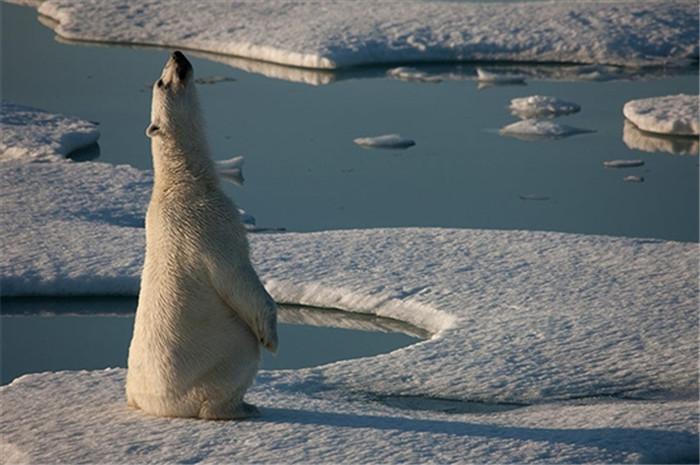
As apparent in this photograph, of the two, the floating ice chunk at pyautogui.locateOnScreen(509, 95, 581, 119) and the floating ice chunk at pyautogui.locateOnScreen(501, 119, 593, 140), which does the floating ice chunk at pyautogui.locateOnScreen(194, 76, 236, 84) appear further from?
the floating ice chunk at pyautogui.locateOnScreen(501, 119, 593, 140)

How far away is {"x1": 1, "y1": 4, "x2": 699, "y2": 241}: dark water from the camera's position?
7.91 meters

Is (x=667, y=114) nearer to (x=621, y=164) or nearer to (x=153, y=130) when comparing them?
(x=621, y=164)

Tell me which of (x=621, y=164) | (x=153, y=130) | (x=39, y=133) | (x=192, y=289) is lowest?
(x=621, y=164)

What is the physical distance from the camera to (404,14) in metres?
12.1

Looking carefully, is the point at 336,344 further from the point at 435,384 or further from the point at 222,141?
the point at 222,141

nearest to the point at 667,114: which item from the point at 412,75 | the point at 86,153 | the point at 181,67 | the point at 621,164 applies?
the point at 621,164

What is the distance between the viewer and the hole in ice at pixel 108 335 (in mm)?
5531

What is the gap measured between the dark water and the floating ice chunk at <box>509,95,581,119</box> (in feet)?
0.37

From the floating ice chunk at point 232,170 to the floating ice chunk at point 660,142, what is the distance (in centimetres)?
272

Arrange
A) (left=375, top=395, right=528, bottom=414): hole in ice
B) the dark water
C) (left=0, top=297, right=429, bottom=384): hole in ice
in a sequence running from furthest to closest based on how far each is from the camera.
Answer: the dark water < (left=0, top=297, right=429, bottom=384): hole in ice < (left=375, top=395, right=528, bottom=414): hole in ice

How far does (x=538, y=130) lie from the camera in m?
9.74

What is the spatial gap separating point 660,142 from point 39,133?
167 inches

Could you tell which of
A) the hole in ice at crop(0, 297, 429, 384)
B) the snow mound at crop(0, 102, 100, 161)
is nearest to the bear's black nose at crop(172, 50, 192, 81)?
the hole in ice at crop(0, 297, 429, 384)

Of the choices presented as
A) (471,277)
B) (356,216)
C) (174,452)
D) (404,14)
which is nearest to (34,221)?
(356,216)
